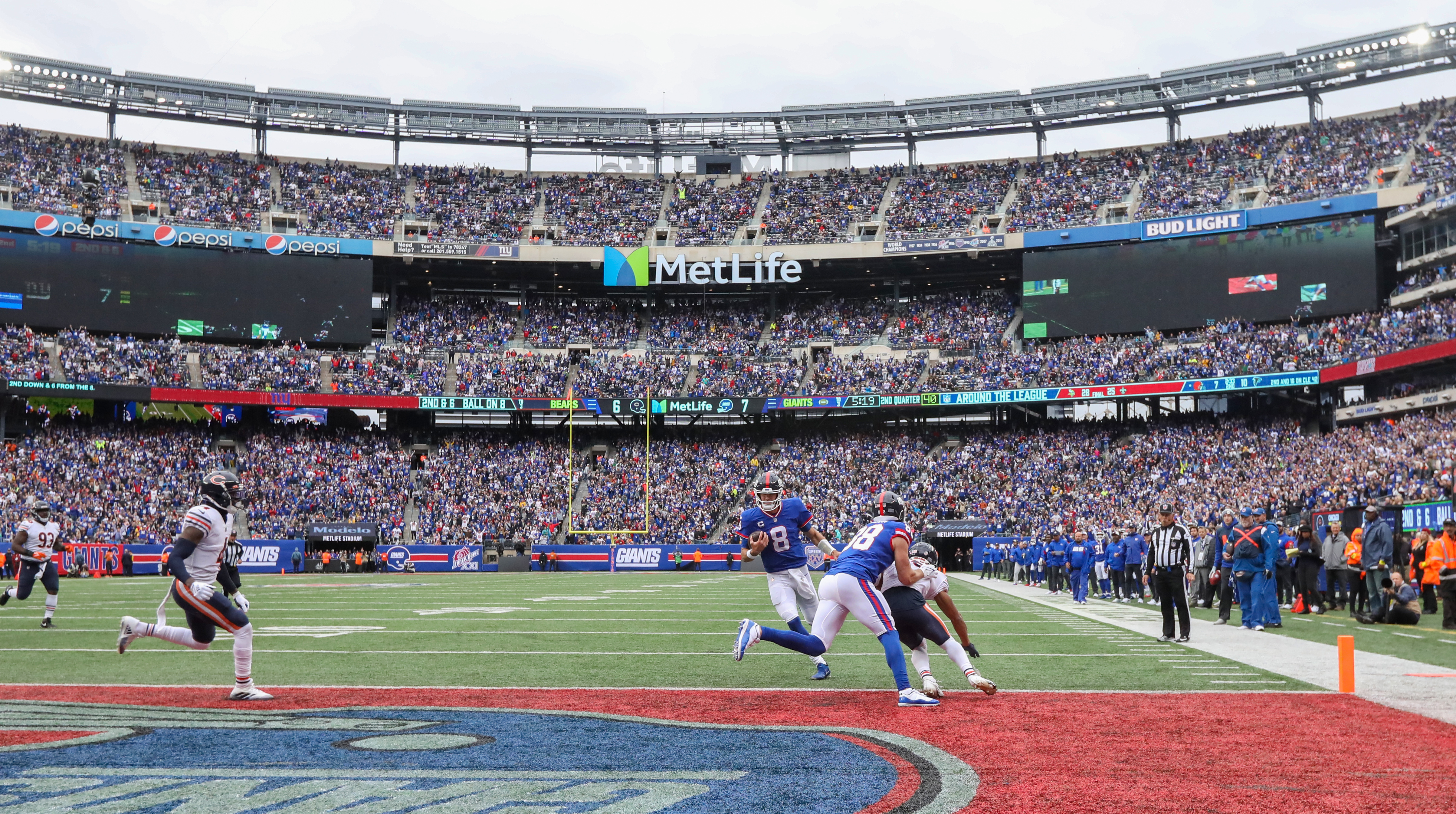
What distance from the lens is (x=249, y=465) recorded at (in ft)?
151

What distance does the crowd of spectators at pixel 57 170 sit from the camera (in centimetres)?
4853

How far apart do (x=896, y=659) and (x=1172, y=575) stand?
669cm

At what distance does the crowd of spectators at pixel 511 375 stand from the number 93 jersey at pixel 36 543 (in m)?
33.6

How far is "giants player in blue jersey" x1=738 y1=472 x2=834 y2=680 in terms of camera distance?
10234 mm

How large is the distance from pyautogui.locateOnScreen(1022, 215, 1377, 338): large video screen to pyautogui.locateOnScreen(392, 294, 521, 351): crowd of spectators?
2583 cm

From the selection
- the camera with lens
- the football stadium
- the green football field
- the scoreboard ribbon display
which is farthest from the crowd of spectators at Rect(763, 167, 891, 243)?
the green football field

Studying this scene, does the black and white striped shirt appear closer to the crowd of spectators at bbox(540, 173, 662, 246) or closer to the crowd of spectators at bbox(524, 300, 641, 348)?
the crowd of spectators at bbox(524, 300, 641, 348)

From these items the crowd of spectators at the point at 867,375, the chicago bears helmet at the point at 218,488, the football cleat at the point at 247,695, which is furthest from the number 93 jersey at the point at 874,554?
the crowd of spectators at the point at 867,375

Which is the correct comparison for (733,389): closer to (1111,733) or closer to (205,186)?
(205,186)

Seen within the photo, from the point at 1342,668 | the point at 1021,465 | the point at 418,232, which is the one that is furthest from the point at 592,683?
the point at 418,232

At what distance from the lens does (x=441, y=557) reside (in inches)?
1633

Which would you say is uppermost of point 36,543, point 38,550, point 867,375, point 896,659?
point 867,375

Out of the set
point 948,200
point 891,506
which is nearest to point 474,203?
point 948,200

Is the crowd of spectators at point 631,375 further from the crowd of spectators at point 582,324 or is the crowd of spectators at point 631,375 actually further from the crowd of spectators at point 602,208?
the crowd of spectators at point 602,208
